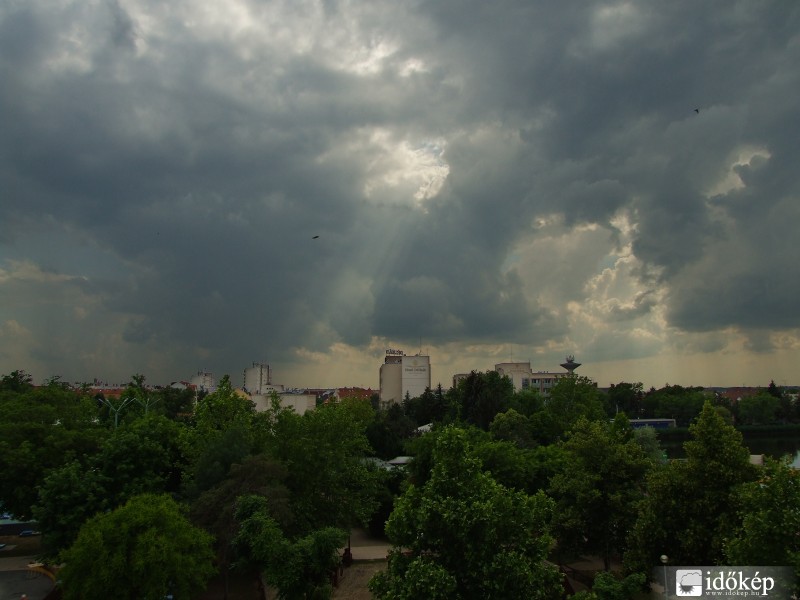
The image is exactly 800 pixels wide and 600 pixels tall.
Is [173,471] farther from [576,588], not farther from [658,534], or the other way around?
[658,534]

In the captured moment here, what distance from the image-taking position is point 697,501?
15.2m

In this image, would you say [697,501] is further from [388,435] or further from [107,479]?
[388,435]

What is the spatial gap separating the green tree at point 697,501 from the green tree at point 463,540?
13.1 feet

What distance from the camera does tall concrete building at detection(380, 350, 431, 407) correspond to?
107 metres

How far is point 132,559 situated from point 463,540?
9.50 meters

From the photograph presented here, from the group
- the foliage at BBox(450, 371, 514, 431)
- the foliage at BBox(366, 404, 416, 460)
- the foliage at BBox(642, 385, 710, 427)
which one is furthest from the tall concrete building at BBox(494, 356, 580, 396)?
the foliage at BBox(366, 404, 416, 460)

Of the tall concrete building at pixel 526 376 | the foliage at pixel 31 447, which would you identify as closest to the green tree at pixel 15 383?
the foliage at pixel 31 447

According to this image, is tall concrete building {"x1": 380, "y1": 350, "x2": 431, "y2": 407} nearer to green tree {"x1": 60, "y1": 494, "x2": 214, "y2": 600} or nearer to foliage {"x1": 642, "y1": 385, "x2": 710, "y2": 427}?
foliage {"x1": 642, "y1": 385, "x2": 710, "y2": 427}

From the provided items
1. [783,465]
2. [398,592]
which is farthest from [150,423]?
[783,465]

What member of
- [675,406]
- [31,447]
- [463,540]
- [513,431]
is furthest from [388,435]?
[675,406]

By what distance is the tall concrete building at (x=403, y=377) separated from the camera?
107 m

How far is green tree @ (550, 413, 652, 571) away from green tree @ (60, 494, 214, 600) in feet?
41.5

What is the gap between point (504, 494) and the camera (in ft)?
43.7

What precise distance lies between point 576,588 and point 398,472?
1282 cm
